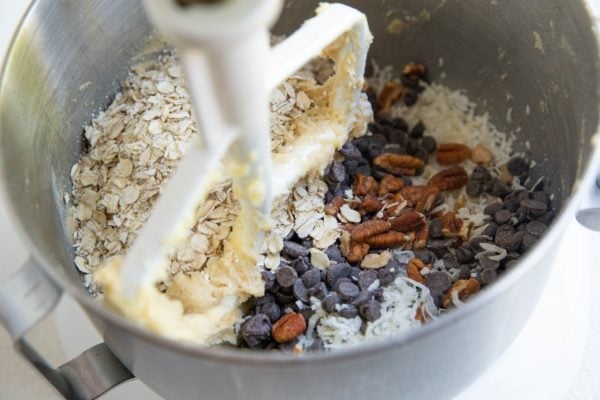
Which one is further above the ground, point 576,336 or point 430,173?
point 430,173

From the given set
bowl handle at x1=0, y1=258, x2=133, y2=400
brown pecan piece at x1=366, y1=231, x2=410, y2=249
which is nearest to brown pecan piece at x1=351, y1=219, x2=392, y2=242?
brown pecan piece at x1=366, y1=231, x2=410, y2=249

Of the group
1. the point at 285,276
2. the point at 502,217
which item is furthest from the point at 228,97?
the point at 502,217

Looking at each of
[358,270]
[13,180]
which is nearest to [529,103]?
[358,270]

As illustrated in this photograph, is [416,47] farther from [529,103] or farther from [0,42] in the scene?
[0,42]

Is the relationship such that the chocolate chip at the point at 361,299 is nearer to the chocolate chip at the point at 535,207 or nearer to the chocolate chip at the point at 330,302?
the chocolate chip at the point at 330,302

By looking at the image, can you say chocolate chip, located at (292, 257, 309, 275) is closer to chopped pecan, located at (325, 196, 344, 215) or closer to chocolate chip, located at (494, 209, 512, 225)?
chopped pecan, located at (325, 196, 344, 215)

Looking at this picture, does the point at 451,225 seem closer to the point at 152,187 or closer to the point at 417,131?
the point at 417,131

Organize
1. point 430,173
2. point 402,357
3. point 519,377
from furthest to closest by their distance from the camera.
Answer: point 430,173 < point 519,377 < point 402,357
